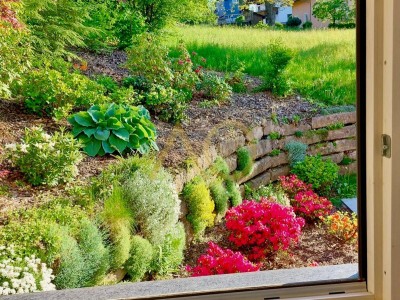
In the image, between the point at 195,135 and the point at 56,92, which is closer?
the point at 56,92

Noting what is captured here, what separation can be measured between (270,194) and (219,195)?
0.25 metres

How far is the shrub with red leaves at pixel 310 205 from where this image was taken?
2.72m

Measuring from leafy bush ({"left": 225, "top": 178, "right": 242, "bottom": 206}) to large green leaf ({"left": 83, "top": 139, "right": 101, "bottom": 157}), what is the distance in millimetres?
631

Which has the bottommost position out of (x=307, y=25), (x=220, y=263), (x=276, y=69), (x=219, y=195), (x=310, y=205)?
(x=220, y=263)

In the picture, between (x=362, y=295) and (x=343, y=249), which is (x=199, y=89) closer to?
(x=343, y=249)

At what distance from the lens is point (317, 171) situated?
107 inches

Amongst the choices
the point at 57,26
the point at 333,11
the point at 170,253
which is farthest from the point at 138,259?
the point at 333,11

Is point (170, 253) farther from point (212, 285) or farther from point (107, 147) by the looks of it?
point (212, 285)

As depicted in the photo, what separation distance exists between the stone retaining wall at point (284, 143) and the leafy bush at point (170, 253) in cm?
39

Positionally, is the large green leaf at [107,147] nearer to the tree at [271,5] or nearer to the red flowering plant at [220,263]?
the red flowering plant at [220,263]

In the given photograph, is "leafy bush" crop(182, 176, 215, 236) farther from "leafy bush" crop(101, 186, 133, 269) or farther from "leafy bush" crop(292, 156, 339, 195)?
"leafy bush" crop(292, 156, 339, 195)

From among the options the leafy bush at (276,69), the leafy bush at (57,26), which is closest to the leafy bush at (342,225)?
the leafy bush at (276,69)

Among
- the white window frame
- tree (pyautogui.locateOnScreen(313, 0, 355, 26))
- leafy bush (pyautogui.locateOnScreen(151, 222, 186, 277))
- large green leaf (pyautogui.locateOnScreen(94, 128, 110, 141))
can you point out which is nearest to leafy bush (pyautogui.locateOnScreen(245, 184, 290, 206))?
leafy bush (pyautogui.locateOnScreen(151, 222, 186, 277))
